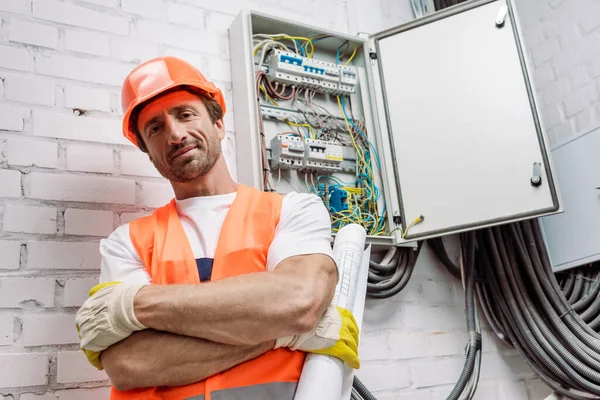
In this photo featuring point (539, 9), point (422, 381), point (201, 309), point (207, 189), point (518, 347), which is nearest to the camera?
point (201, 309)

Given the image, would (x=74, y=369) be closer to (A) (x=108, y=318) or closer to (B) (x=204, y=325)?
(A) (x=108, y=318)

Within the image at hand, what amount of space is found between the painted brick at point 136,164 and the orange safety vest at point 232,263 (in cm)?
34

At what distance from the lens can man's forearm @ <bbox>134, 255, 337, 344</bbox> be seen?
1159 millimetres

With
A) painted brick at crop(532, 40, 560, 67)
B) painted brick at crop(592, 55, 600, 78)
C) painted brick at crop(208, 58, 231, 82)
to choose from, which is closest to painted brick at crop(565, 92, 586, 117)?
painted brick at crop(592, 55, 600, 78)

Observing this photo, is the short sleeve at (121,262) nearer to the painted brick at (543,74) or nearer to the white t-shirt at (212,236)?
the white t-shirt at (212,236)

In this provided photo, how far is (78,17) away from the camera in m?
1.90

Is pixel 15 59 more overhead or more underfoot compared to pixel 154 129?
more overhead

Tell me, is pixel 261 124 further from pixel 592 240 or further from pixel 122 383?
pixel 592 240

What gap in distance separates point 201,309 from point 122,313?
169mm

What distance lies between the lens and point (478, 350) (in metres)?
2.23

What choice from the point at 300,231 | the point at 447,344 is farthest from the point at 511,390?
the point at 300,231

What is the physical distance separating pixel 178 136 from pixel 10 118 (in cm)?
60

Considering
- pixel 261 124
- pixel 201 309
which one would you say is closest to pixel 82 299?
pixel 201 309

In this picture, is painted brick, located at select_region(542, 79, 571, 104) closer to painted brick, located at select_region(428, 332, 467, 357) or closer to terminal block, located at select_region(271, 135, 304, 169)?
painted brick, located at select_region(428, 332, 467, 357)
